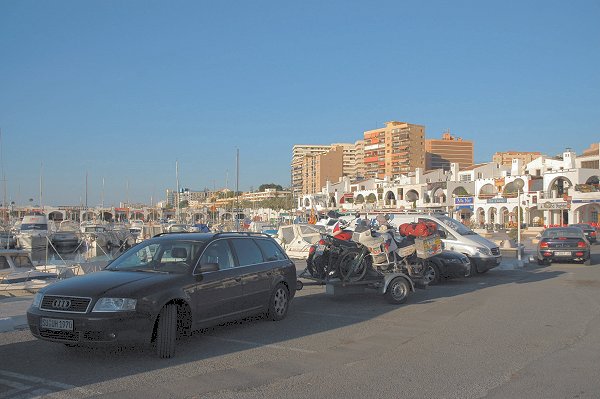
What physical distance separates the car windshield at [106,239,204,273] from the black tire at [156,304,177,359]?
85cm

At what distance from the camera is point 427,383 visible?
6.00 m

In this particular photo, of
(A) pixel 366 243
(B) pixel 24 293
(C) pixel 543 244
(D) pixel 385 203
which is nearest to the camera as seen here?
(A) pixel 366 243

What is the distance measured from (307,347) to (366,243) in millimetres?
4615

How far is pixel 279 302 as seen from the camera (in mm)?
9773

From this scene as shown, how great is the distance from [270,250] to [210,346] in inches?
103

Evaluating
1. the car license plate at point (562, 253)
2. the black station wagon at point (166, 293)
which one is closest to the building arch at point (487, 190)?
the car license plate at point (562, 253)

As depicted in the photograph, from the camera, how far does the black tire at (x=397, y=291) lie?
11.6 m

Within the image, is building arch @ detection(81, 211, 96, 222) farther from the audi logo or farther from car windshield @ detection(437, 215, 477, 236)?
the audi logo

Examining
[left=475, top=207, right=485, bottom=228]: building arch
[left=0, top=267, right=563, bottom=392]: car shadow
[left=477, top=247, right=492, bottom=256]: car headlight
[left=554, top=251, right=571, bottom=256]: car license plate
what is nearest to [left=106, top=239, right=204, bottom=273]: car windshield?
[left=0, top=267, right=563, bottom=392]: car shadow

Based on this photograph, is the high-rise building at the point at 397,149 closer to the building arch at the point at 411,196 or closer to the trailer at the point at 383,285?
the building arch at the point at 411,196

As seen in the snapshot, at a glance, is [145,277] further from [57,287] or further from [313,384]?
[313,384]

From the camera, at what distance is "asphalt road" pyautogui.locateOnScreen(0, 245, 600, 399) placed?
5.78 m

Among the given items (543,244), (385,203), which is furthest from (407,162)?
(543,244)

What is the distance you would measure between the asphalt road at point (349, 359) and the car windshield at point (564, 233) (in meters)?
11.1
